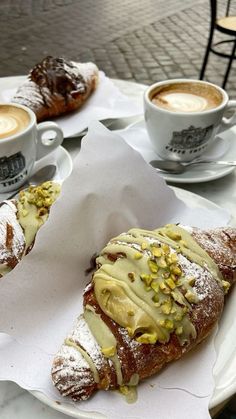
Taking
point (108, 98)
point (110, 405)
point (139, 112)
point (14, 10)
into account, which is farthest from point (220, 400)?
point (14, 10)

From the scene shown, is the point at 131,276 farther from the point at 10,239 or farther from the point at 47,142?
the point at 47,142

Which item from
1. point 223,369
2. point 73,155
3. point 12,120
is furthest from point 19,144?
point 223,369

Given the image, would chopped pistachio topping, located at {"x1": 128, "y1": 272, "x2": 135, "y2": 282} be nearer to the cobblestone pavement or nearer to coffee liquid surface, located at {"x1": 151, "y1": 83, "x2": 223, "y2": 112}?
coffee liquid surface, located at {"x1": 151, "y1": 83, "x2": 223, "y2": 112}

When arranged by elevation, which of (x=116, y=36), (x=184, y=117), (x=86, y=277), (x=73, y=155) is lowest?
(x=116, y=36)

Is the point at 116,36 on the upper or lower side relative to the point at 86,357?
lower

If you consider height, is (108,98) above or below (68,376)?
below

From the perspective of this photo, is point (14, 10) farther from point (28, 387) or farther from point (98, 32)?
point (28, 387)

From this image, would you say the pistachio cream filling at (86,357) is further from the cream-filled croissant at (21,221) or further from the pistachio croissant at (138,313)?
the cream-filled croissant at (21,221)
